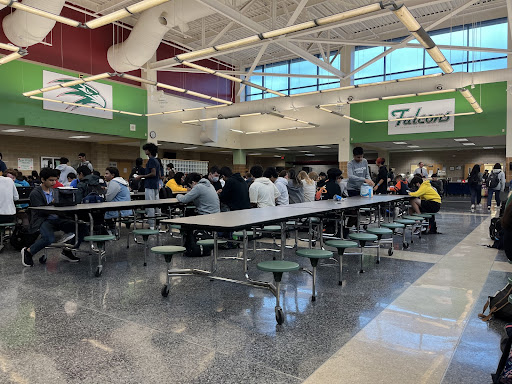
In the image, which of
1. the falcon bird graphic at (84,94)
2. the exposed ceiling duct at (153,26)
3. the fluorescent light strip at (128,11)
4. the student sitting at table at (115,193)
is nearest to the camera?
the fluorescent light strip at (128,11)

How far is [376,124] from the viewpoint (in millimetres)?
14047

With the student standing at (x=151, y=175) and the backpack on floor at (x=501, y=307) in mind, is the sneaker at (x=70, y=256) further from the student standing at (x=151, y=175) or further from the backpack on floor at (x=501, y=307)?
the backpack on floor at (x=501, y=307)

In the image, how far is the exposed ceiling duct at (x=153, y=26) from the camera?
8383mm

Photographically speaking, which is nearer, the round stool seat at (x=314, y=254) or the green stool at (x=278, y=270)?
the green stool at (x=278, y=270)

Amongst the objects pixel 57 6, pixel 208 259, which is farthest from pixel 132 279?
pixel 57 6

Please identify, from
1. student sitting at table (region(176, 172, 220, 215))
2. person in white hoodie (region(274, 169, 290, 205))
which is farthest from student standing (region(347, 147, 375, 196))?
student sitting at table (region(176, 172, 220, 215))

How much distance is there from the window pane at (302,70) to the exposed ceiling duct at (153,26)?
7.54 metres

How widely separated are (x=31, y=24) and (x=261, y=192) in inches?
252

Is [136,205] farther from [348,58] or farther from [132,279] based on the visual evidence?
[348,58]

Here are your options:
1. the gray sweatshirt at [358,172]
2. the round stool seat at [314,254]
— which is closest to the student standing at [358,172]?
the gray sweatshirt at [358,172]

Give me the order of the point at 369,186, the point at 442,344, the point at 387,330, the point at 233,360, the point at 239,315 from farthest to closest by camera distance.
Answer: the point at 369,186, the point at 239,315, the point at 387,330, the point at 442,344, the point at 233,360

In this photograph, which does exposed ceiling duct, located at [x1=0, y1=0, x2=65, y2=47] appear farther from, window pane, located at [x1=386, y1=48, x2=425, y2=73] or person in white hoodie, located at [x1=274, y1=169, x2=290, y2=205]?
window pane, located at [x1=386, y1=48, x2=425, y2=73]

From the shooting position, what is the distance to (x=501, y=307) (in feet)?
8.18

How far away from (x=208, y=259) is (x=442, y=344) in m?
2.98
